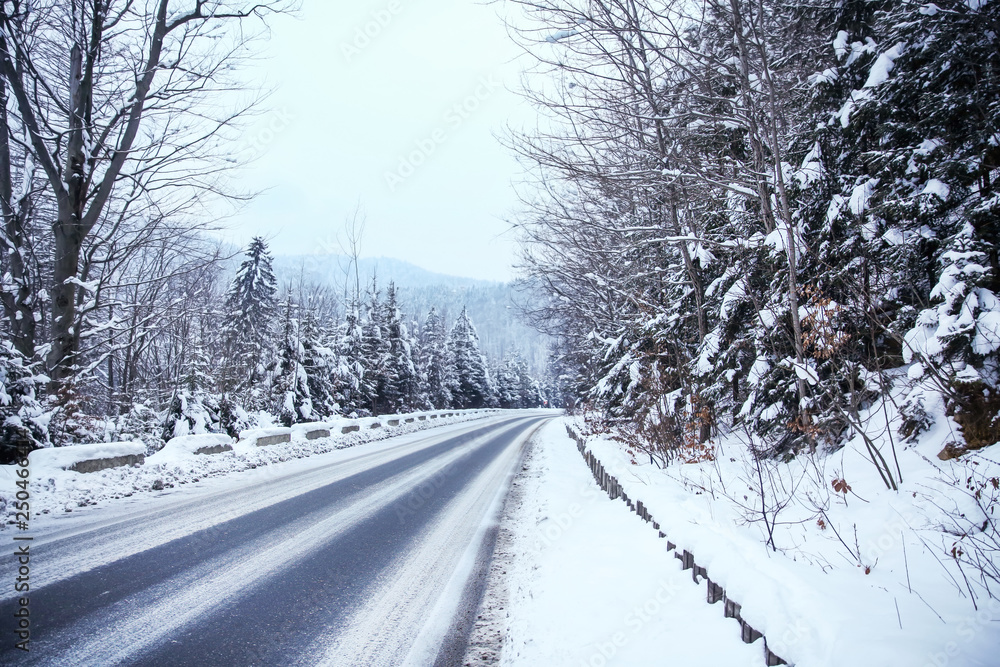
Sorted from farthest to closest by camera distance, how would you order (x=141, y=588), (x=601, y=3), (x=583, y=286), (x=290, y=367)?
(x=290, y=367) < (x=583, y=286) < (x=601, y=3) < (x=141, y=588)

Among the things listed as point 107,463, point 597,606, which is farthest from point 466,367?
point 597,606

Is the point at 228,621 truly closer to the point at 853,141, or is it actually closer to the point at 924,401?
the point at 924,401

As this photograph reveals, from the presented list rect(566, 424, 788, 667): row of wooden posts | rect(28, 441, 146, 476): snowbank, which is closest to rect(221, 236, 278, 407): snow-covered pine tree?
rect(28, 441, 146, 476): snowbank

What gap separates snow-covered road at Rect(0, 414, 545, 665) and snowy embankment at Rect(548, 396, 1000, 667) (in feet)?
5.31

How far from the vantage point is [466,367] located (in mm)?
53625

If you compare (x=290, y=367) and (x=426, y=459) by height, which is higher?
(x=290, y=367)

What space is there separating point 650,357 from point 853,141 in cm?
470

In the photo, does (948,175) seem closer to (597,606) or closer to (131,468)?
(597,606)

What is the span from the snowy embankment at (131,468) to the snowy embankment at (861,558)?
6910 millimetres

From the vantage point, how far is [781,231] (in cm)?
623

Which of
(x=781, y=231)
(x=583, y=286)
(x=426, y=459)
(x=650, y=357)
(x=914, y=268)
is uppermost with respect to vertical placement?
(x=583, y=286)

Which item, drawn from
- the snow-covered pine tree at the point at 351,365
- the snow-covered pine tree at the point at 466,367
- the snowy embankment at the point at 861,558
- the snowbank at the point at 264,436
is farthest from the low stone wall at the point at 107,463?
the snow-covered pine tree at the point at 466,367

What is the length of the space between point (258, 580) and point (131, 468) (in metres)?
5.65

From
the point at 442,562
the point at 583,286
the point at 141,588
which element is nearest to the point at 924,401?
the point at 442,562
